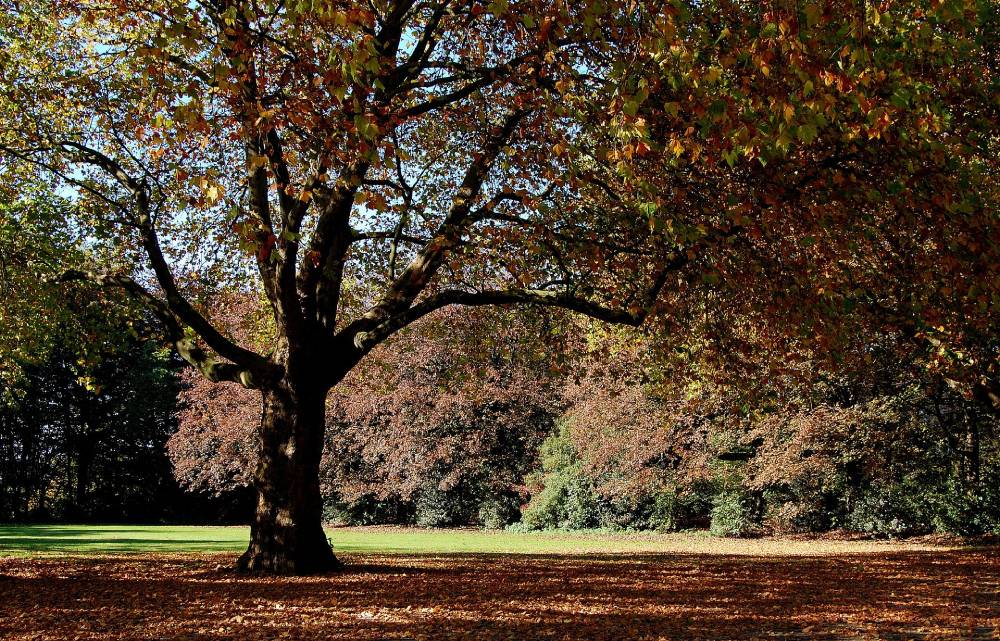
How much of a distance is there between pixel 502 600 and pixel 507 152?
525cm

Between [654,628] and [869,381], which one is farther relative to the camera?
[869,381]

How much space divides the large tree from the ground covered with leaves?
2108 millimetres

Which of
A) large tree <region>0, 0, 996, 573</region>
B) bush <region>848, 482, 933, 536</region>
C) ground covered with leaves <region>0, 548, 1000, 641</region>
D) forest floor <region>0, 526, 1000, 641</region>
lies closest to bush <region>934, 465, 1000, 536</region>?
bush <region>848, 482, 933, 536</region>

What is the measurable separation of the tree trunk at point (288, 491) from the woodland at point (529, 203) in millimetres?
44

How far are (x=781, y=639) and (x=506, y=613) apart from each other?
2770 millimetres

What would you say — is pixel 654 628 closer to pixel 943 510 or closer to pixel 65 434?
pixel 943 510

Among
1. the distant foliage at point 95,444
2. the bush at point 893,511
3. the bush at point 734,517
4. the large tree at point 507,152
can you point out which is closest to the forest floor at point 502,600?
the large tree at point 507,152

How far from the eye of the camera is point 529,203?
31.8ft

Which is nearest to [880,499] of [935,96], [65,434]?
[935,96]

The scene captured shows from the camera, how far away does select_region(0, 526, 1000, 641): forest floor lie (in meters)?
7.62

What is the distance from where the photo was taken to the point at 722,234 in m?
9.80

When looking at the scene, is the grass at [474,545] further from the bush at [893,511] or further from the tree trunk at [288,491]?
the tree trunk at [288,491]

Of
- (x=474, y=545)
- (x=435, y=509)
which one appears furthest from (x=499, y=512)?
(x=474, y=545)

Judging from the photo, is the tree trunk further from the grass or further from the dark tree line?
the dark tree line
